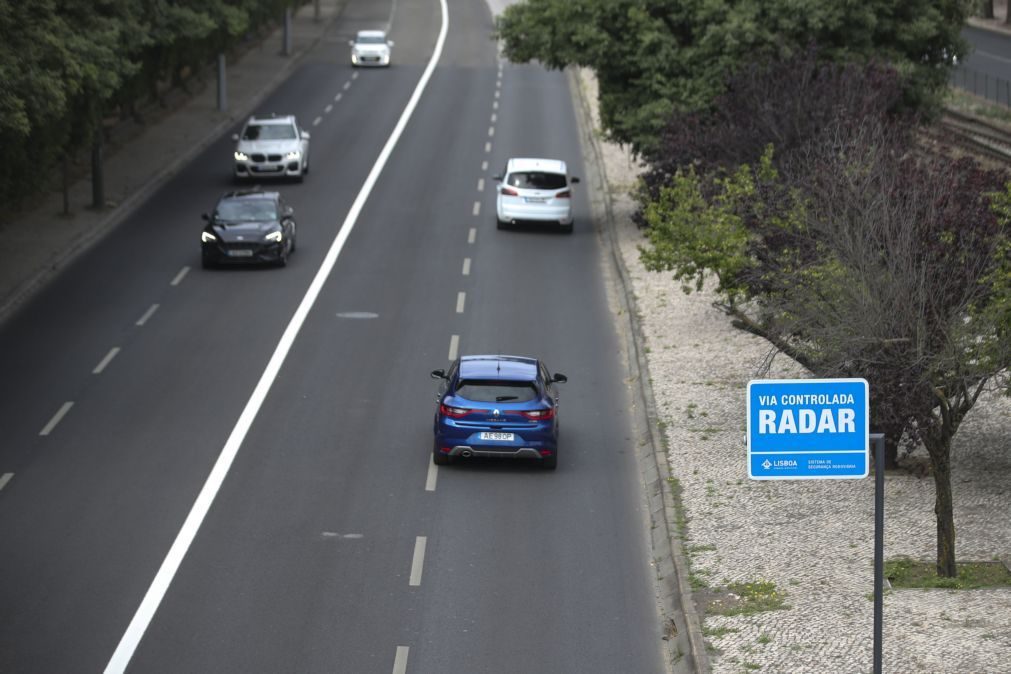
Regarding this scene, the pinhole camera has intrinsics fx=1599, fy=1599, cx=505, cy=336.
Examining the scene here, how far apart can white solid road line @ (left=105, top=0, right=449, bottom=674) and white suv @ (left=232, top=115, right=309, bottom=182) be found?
92.9 inches

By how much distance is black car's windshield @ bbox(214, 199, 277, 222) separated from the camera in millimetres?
37344

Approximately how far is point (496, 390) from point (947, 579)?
24.5 feet

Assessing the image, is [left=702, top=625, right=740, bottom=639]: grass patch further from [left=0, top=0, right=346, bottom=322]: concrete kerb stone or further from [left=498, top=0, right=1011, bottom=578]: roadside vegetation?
[left=0, top=0, right=346, bottom=322]: concrete kerb stone

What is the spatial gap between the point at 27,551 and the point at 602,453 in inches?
346

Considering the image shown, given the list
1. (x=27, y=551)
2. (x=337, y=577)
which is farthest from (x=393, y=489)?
(x=27, y=551)

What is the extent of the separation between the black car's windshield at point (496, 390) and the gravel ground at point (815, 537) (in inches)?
91.8

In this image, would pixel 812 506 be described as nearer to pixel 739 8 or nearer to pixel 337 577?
pixel 337 577

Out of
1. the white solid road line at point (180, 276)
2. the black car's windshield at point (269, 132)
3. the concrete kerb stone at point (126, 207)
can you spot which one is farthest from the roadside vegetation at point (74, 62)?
the white solid road line at point (180, 276)

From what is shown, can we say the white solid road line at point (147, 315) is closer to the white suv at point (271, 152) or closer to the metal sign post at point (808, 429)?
the white suv at point (271, 152)

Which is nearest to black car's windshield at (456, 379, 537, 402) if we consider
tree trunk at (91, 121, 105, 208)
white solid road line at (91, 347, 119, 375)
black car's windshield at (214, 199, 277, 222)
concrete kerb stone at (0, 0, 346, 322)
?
white solid road line at (91, 347, 119, 375)

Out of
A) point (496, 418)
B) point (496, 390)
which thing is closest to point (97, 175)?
point (496, 390)

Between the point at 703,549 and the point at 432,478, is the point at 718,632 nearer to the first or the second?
the point at 703,549

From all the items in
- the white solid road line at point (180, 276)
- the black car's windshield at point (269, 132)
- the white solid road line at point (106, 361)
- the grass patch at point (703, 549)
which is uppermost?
the grass patch at point (703, 549)

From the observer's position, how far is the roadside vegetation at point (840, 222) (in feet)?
60.2
